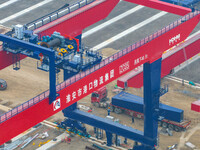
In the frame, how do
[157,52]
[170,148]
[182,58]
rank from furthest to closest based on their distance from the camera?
[182,58], [170,148], [157,52]

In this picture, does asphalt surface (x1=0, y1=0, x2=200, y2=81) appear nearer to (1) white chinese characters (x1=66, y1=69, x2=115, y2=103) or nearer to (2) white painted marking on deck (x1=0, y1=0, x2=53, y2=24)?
(2) white painted marking on deck (x1=0, y1=0, x2=53, y2=24)

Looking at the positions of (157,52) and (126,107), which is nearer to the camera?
(157,52)

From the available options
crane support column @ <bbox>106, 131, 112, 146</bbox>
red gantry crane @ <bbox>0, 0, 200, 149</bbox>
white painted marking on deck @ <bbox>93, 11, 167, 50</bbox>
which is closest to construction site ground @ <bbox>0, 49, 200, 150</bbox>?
white painted marking on deck @ <bbox>93, 11, 167, 50</bbox>

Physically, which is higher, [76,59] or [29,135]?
[76,59]

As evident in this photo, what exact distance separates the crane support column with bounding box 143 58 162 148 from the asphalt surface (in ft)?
75.0

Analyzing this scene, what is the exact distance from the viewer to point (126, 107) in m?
77.2

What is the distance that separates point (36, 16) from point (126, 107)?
32273 mm

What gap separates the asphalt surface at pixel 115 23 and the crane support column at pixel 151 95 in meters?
22.9

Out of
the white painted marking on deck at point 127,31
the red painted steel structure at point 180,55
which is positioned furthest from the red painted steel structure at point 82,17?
the white painted marking on deck at point 127,31

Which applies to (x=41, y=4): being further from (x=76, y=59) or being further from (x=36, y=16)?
(x=76, y=59)

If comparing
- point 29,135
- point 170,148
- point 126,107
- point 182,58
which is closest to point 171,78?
point 182,58

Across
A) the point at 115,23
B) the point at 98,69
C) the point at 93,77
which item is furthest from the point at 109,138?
the point at 115,23

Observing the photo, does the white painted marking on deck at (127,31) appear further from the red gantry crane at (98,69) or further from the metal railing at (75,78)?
the metal railing at (75,78)

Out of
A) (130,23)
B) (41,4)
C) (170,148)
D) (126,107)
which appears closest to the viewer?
(170,148)
